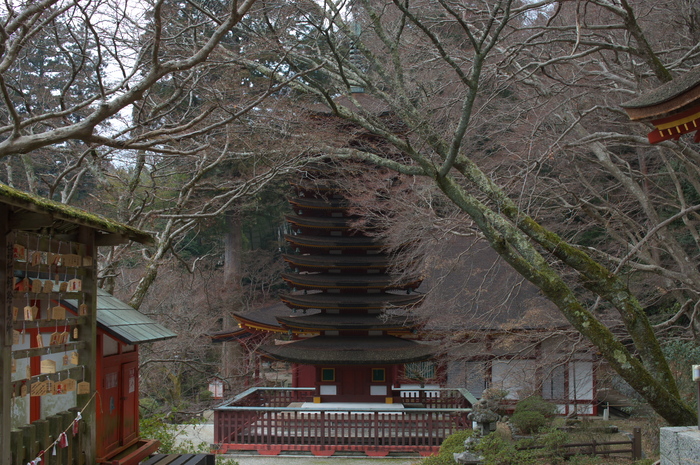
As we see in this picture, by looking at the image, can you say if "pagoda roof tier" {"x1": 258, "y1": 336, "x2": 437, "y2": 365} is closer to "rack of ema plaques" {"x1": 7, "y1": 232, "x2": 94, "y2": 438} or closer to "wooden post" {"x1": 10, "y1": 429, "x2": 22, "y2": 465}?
"rack of ema plaques" {"x1": 7, "y1": 232, "x2": 94, "y2": 438}

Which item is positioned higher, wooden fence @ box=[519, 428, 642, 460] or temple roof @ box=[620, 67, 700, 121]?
temple roof @ box=[620, 67, 700, 121]

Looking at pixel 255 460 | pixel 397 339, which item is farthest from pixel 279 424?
pixel 397 339

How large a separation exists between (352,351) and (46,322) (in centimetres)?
1130

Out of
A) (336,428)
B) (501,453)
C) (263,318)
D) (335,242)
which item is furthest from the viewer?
(263,318)

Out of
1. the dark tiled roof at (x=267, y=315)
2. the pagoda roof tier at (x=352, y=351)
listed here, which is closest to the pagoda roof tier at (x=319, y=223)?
the dark tiled roof at (x=267, y=315)

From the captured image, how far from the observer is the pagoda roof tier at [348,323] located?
15.0m

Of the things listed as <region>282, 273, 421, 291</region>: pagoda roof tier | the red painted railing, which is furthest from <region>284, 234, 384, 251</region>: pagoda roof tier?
the red painted railing

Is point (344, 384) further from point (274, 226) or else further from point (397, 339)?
point (274, 226)

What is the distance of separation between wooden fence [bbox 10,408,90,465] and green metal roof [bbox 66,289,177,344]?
82 centimetres

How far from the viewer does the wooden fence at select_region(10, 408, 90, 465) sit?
3355 mm

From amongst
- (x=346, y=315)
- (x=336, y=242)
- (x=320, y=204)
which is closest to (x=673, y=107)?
(x=336, y=242)

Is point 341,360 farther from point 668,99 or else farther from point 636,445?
point 668,99

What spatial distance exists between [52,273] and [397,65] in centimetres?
486

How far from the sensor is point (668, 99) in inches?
172
